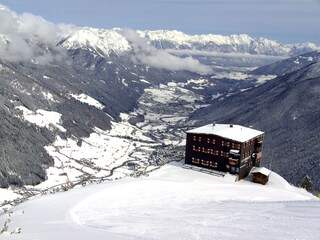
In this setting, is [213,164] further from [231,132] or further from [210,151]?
[231,132]

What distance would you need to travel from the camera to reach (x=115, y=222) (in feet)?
156

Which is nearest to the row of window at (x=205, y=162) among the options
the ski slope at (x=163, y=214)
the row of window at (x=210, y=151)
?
the row of window at (x=210, y=151)

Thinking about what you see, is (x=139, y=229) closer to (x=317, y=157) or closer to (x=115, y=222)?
(x=115, y=222)

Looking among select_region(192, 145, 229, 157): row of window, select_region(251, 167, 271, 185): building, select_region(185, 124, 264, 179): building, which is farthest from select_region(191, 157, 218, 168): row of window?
select_region(251, 167, 271, 185): building

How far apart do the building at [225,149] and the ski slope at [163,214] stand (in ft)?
42.4

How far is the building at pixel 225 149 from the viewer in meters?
98.8

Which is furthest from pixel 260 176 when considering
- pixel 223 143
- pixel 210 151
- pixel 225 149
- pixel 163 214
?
pixel 163 214

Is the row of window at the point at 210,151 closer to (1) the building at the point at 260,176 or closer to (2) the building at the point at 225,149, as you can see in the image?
(2) the building at the point at 225,149

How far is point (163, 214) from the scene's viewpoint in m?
51.7

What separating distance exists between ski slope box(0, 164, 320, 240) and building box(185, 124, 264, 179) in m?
12.9

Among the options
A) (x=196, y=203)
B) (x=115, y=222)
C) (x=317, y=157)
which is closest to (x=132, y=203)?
(x=196, y=203)

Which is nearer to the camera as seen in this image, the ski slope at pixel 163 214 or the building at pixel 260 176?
the ski slope at pixel 163 214

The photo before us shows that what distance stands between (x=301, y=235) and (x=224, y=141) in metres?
66.9

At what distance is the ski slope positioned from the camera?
38.5 meters
